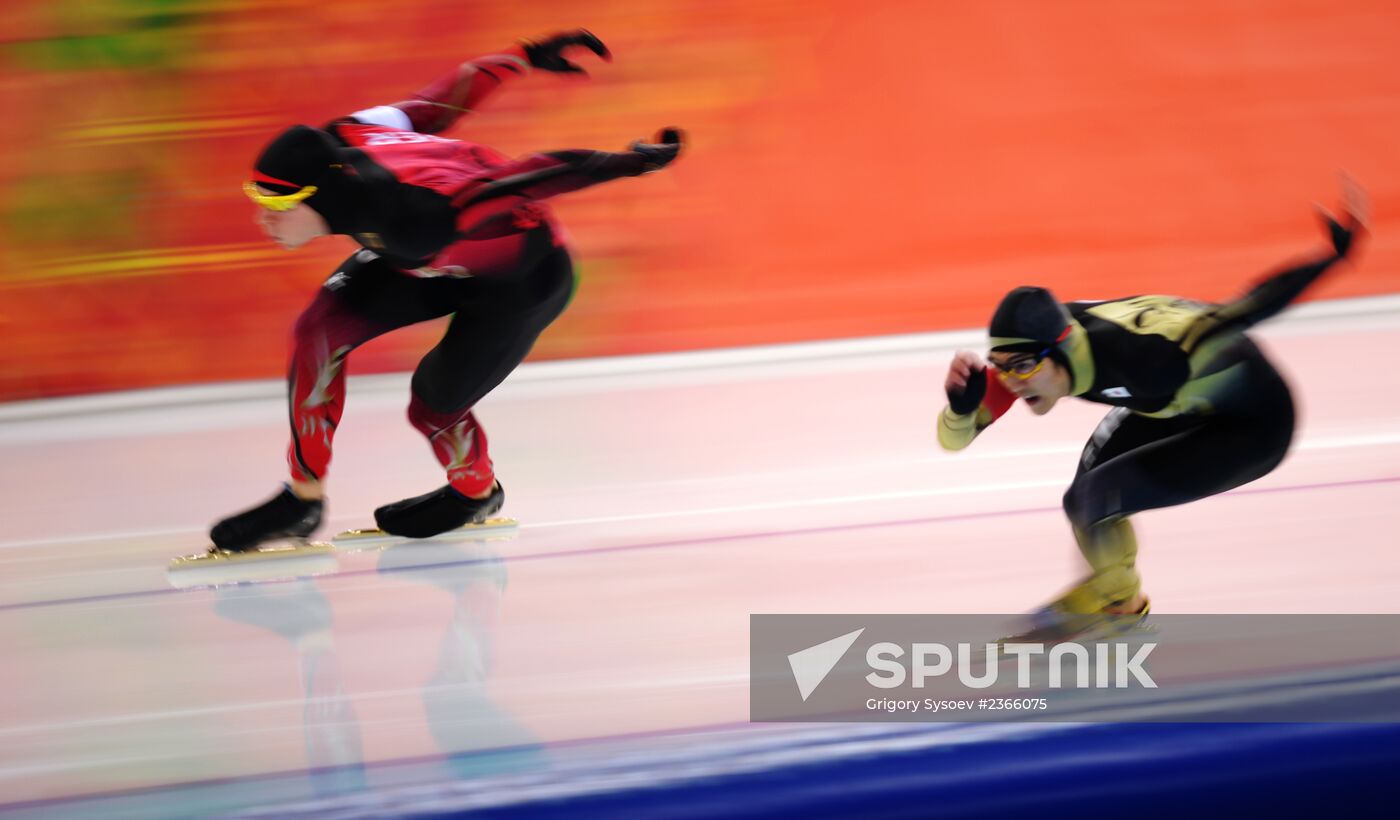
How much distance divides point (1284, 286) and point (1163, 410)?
0.24m

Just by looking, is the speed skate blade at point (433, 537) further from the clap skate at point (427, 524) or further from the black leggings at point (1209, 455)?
the black leggings at point (1209, 455)

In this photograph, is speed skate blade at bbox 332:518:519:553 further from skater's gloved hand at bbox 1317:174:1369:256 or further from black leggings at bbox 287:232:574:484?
skater's gloved hand at bbox 1317:174:1369:256

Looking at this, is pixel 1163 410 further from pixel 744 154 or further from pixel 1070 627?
pixel 744 154

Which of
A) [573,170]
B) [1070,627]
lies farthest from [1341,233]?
[573,170]

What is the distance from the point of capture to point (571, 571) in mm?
2295

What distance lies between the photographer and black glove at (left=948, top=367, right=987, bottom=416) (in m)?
1.74

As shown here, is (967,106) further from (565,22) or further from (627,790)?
(627,790)

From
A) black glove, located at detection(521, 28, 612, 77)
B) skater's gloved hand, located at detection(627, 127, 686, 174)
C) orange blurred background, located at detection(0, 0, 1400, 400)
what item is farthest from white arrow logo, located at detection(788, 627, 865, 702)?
orange blurred background, located at detection(0, 0, 1400, 400)

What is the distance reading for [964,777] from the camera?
1507 mm

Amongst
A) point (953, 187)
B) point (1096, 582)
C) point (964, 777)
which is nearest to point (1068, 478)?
point (1096, 582)

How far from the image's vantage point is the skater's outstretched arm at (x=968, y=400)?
5.68 feet

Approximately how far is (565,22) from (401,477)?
1729 millimetres

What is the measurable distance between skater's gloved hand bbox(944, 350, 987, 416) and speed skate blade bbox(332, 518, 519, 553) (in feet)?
3.66
